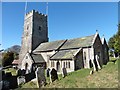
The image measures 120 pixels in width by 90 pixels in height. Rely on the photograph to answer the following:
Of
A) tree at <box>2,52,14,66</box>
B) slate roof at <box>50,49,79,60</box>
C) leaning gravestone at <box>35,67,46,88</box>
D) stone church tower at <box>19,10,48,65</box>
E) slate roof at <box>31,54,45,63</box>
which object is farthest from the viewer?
tree at <box>2,52,14,66</box>

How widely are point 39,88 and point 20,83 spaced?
4318 mm

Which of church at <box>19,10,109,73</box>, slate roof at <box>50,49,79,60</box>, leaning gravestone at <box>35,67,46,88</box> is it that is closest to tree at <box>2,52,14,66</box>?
church at <box>19,10,109,73</box>

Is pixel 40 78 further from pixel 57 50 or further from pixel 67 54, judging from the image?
pixel 57 50

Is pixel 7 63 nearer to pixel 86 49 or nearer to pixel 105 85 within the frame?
pixel 86 49

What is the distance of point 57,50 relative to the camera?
3319 cm

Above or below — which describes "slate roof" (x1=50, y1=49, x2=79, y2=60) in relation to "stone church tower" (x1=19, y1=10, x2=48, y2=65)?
below

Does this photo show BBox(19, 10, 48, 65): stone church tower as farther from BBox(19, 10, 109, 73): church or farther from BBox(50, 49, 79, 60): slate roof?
BBox(50, 49, 79, 60): slate roof

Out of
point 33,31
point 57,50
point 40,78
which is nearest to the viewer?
point 40,78

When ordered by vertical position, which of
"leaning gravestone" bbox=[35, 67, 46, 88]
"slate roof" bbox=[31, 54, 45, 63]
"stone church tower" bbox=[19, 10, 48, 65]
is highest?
"stone church tower" bbox=[19, 10, 48, 65]

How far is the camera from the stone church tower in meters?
40.2

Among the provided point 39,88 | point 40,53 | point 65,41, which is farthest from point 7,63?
point 39,88

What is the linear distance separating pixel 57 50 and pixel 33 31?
35.6 ft

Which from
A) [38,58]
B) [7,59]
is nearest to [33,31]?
[38,58]

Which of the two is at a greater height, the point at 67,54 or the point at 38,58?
the point at 67,54
